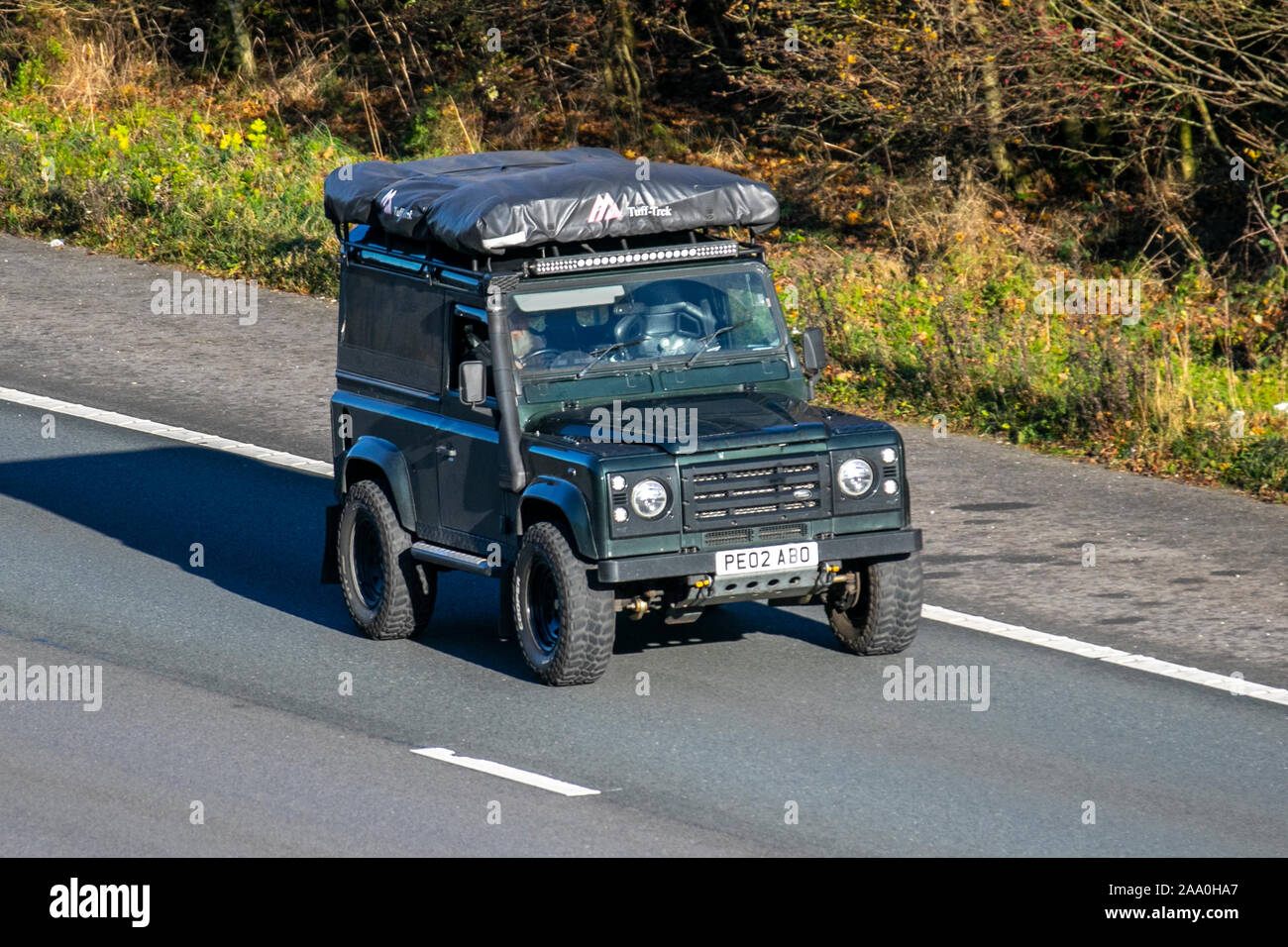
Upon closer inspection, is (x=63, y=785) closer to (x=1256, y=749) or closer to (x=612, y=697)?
(x=612, y=697)

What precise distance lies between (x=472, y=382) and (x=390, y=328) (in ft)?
4.25

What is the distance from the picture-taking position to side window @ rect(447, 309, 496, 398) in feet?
33.0

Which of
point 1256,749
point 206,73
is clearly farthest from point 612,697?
point 206,73

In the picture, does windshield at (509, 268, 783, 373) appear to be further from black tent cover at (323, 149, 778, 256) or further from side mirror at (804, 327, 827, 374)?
black tent cover at (323, 149, 778, 256)

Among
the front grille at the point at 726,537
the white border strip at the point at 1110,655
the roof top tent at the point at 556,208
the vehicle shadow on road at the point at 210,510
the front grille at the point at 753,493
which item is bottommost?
the vehicle shadow on road at the point at 210,510

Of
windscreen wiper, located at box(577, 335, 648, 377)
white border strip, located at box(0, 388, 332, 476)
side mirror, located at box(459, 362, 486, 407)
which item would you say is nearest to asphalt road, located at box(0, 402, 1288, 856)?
side mirror, located at box(459, 362, 486, 407)

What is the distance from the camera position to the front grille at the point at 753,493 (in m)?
9.34

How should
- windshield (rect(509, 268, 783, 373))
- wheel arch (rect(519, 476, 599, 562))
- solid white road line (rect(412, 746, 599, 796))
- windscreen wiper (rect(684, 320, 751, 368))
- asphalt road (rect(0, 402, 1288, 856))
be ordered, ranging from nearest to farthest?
asphalt road (rect(0, 402, 1288, 856)) < solid white road line (rect(412, 746, 599, 796)) < wheel arch (rect(519, 476, 599, 562)) < windshield (rect(509, 268, 783, 373)) < windscreen wiper (rect(684, 320, 751, 368))

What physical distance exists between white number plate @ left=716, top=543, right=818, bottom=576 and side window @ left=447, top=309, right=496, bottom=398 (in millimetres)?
1577

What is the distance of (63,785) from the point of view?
27.8ft

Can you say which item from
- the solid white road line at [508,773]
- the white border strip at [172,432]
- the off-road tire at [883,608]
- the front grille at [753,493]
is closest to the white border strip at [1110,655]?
the off-road tire at [883,608]

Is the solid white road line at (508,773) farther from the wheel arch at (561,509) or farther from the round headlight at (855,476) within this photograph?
the round headlight at (855,476)

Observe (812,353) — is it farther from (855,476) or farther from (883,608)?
(883,608)

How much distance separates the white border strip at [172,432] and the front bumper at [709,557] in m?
6.09
